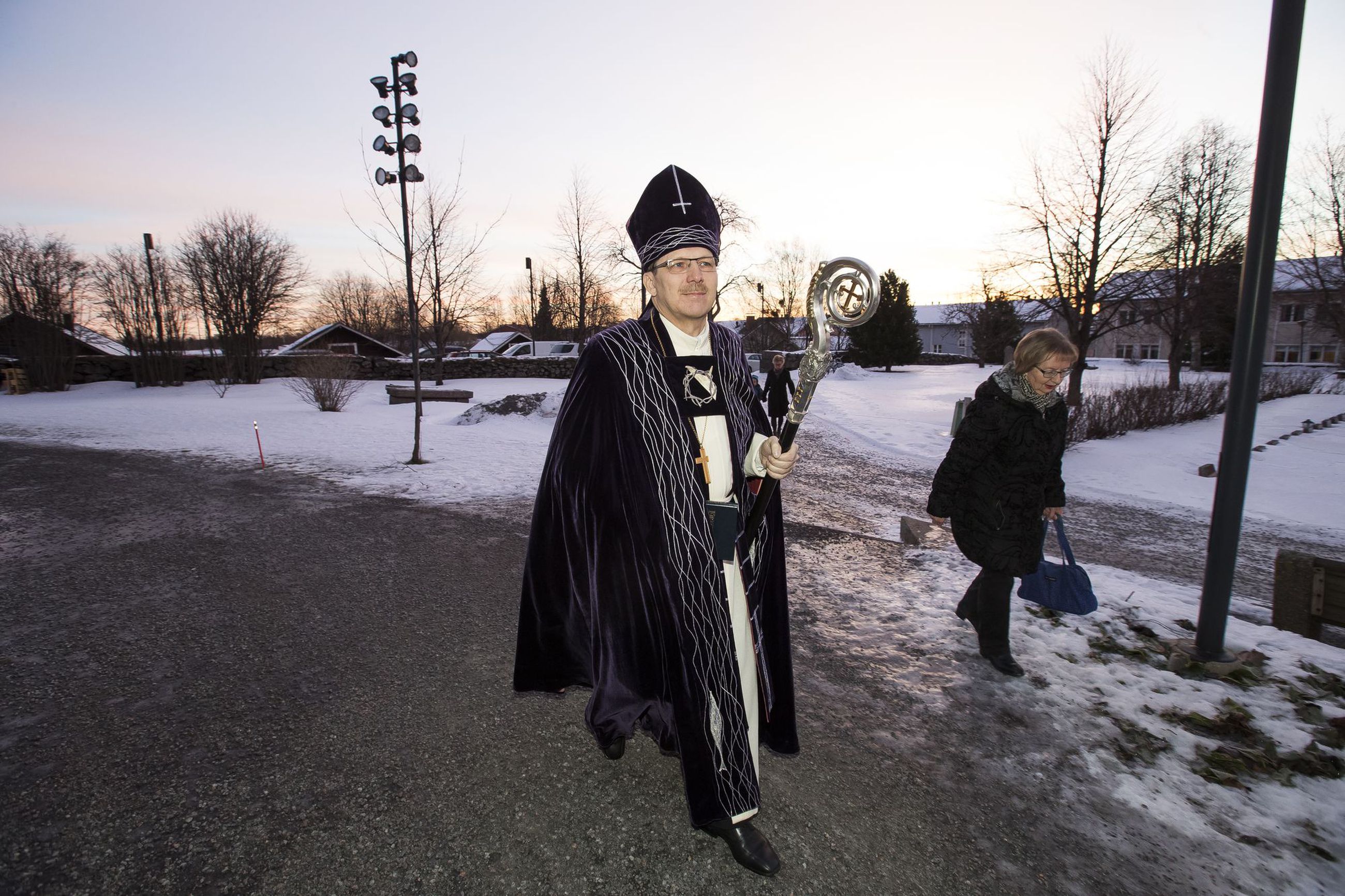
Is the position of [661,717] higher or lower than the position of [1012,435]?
lower

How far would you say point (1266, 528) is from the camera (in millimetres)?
7594

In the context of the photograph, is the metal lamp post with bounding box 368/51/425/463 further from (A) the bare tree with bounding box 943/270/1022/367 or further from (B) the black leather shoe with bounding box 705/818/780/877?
(A) the bare tree with bounding box 943/270/1022/367

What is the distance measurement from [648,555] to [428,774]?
1.46 metres

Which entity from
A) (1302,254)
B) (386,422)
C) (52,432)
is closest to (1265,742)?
(386,422)

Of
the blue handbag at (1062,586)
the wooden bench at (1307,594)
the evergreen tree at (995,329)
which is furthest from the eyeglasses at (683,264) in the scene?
the evergreen tree at (995,329)

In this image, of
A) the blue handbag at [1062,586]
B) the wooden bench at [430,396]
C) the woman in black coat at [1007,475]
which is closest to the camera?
the woman in black coat at [1007,475]

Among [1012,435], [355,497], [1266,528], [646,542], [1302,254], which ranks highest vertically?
[1302,254]

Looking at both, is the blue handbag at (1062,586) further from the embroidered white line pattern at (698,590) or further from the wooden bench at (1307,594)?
the embroidered white line pattern at (698,590)

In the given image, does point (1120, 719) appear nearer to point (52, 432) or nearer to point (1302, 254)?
point (52, 432)

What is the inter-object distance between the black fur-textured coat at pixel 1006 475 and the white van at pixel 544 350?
30.1 meters

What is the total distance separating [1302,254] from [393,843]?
125 feet

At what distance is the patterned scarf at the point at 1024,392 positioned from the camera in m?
3.44

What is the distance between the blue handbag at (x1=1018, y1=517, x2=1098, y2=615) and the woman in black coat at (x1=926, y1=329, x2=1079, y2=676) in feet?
0.57

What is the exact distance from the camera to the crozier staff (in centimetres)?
228
